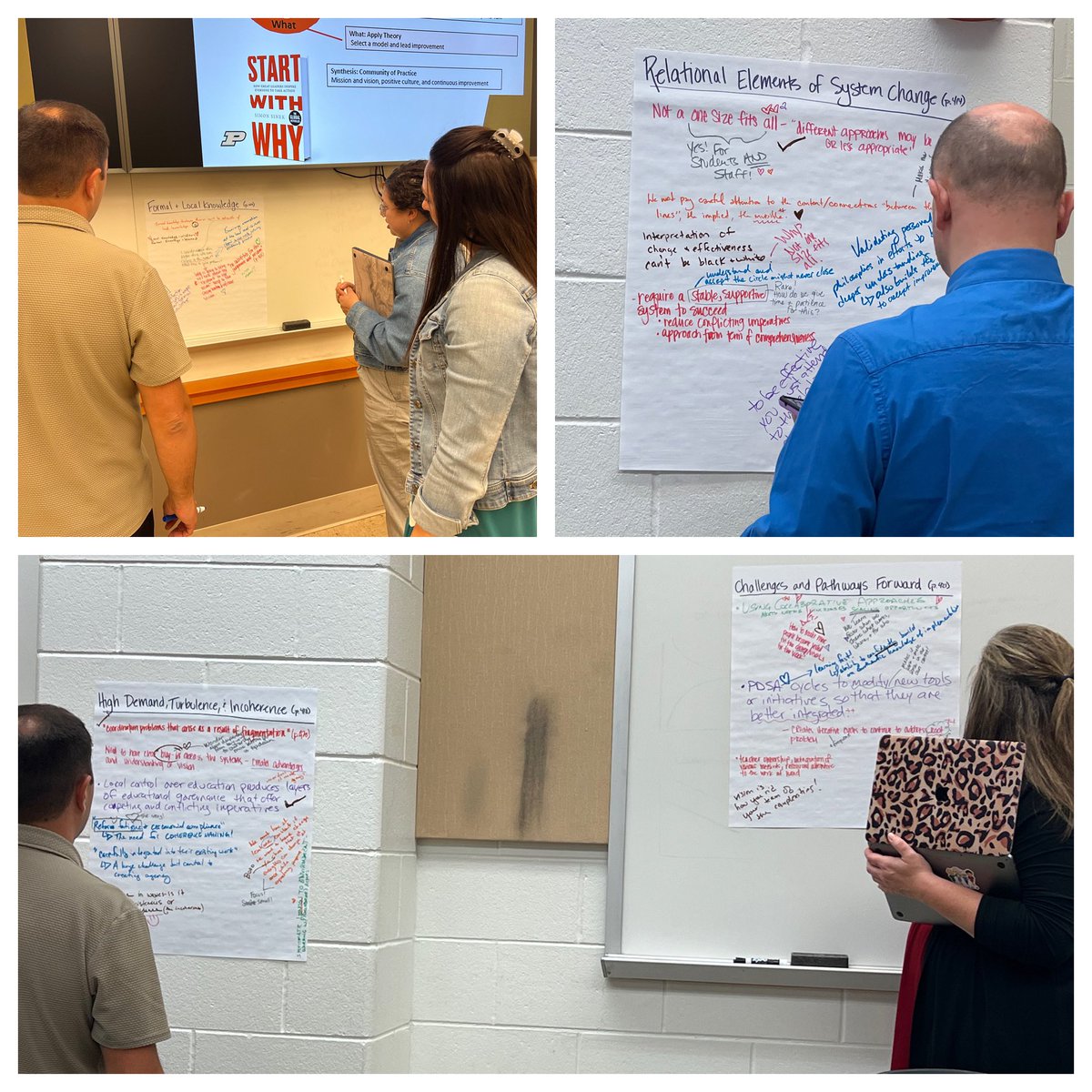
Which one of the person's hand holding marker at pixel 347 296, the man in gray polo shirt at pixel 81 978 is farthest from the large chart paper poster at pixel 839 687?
the man in gray polo shirt at pixel 81 978

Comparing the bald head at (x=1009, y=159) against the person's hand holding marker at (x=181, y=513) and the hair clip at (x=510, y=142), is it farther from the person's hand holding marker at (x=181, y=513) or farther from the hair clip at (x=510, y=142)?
the person's hand holding marker at (x=181, y=513)

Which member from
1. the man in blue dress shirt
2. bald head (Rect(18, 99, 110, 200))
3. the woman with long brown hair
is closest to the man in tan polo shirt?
bald head (Rect(18, 99, 110, 200))

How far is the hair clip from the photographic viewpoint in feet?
5.93

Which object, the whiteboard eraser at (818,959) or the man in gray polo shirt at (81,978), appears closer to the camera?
the man in gray polo shirt at (81,978)

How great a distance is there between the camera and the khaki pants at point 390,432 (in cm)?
210

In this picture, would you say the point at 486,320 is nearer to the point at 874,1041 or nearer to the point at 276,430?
the point at 276,430

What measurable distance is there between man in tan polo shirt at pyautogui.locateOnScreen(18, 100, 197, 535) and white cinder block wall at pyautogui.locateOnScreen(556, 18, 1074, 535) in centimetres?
69

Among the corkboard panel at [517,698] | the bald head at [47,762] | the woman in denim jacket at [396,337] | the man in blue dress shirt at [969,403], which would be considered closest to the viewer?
the man in blue dress shirt at [969,403]

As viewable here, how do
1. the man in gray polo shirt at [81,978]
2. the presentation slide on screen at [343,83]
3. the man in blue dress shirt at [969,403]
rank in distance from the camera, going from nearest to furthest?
the man in blue dress shirt at [969,403] → the man in gray polo shirt at [81,978] → the presentation slide on screen at [343,83]

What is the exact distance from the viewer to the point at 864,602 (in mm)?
2176

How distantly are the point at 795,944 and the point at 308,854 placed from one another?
97 cm

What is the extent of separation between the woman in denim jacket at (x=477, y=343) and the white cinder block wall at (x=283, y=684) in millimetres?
323

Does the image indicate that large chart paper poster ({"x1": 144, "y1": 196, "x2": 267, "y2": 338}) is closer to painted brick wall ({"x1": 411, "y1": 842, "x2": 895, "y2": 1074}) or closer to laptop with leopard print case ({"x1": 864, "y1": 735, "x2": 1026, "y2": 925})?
painted brick wall ({"x1": 411, "y1": 842, "x2": 895, "y2": 1074})
